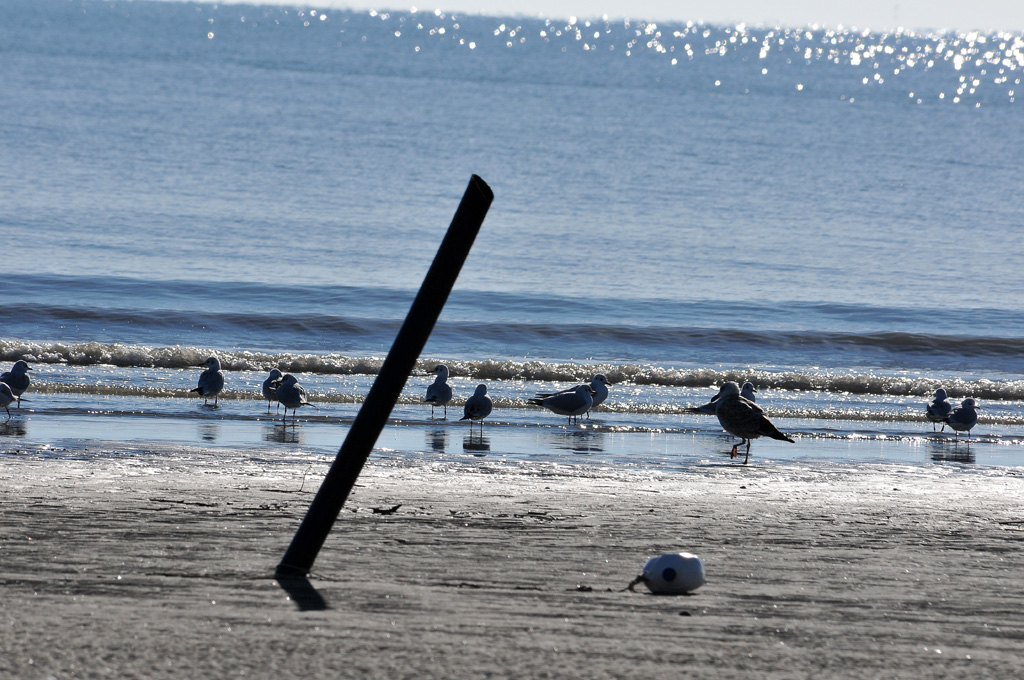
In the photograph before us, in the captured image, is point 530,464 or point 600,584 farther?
point 530,464

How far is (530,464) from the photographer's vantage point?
31.8ft

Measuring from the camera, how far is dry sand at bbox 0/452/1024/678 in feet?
14.5

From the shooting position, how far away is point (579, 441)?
11.6 meters

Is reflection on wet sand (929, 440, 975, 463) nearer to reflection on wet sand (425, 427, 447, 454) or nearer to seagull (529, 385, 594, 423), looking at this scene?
seagull (529, 385, 594, 423)

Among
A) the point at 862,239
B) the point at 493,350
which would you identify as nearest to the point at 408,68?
the point at 862,239

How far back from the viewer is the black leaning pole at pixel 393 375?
15.9 ft

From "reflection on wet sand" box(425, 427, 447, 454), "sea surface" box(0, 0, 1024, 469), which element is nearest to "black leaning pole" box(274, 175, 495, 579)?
"sea surface" box(0, 0, 1024, 469)

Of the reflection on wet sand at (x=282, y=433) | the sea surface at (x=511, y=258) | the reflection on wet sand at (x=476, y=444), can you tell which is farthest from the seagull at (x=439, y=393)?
the reflection on wet sand at (x=282, y=433)

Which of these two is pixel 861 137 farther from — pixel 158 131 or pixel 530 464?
pixel 530 464

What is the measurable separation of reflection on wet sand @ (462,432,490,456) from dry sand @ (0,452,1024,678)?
1.83 metres

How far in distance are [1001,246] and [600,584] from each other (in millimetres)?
31505

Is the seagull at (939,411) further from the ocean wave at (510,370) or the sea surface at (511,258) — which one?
the ocean wave at (510,370)

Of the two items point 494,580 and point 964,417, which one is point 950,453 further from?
point 494,580

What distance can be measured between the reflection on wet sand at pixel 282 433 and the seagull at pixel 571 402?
2.79 metres
